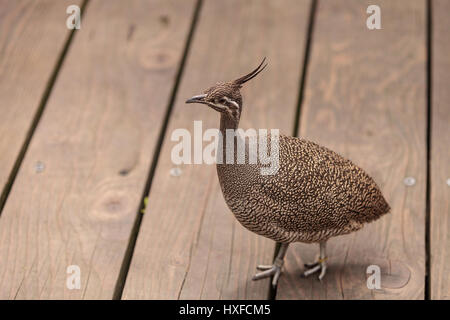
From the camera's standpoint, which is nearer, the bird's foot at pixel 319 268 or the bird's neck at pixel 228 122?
the bird's neck at pixel 228 122

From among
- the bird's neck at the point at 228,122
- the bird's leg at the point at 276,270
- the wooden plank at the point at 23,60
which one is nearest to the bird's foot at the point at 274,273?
the bird's leg at the point at 276,270

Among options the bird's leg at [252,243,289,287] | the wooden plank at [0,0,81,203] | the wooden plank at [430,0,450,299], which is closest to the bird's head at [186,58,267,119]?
the bird's leg at [252,243,289,287]

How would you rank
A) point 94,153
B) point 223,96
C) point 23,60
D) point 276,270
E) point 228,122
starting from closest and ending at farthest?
point 223,96
point 228,122
point 276,270
point 94,153
point 23,60

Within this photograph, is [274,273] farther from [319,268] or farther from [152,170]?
[152,170]

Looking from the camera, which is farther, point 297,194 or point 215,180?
point 215,180

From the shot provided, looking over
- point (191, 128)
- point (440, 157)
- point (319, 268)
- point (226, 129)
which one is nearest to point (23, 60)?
point (191, 128)

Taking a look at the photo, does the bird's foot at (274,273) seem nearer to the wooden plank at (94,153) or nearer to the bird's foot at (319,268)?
the bird's foot at (319,268)

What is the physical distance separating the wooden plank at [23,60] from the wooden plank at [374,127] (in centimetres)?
150

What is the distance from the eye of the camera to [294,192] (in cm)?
339

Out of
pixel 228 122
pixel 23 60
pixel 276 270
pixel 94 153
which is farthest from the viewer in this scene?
pixel 23 60

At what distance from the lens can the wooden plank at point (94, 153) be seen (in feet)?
12.3

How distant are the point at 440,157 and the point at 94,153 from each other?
1771mm
